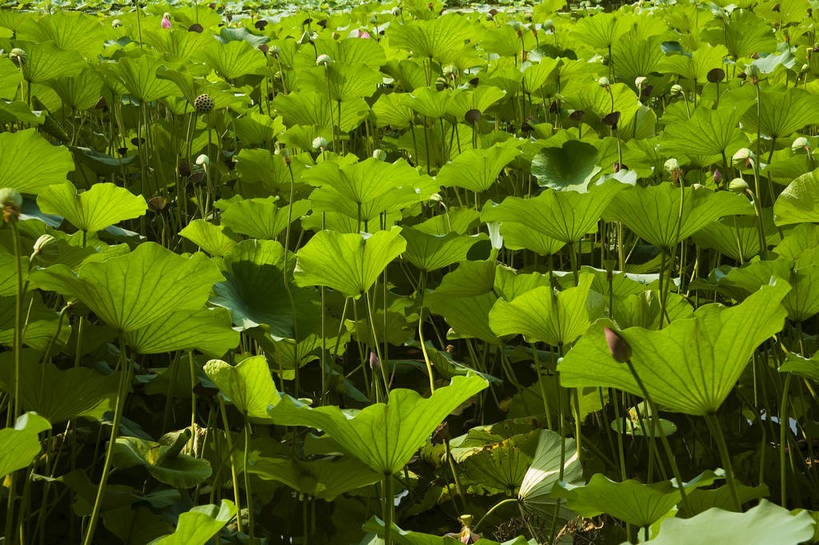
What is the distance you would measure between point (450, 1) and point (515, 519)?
8.65 m

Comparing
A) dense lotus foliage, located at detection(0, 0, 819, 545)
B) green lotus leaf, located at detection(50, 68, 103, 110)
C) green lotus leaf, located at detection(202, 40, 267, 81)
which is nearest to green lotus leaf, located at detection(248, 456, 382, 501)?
dense lotus foliage, located at detection(0, 0, 819, 545)

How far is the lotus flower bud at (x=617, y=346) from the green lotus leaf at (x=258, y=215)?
2.33 feet

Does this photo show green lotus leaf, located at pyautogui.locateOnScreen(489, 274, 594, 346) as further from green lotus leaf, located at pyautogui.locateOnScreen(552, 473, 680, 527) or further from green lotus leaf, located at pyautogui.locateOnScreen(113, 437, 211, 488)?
green lotus leaf, located at pyautogui.locateOnScreen(113, 437, 211, 488)

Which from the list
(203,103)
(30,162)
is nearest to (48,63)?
(203,103)

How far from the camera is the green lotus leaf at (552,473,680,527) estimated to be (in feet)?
2.23

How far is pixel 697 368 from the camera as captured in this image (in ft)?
2.27

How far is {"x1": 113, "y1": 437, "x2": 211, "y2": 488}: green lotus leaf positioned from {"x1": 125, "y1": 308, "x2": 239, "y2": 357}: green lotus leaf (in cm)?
12

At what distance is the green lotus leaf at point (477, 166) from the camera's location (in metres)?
1.33

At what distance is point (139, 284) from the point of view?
0.80 meters

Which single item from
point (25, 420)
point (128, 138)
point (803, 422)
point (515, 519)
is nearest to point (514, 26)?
point (128, 138)

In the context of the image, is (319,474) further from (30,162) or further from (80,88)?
(80,88)

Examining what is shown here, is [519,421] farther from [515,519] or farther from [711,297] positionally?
[711,297]

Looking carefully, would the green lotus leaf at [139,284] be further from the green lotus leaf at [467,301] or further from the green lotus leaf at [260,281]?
the green lotus leaf at [467,301]

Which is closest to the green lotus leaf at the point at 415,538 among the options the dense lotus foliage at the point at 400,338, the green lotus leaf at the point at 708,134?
the dense lotus foliage at the point at 400,338
